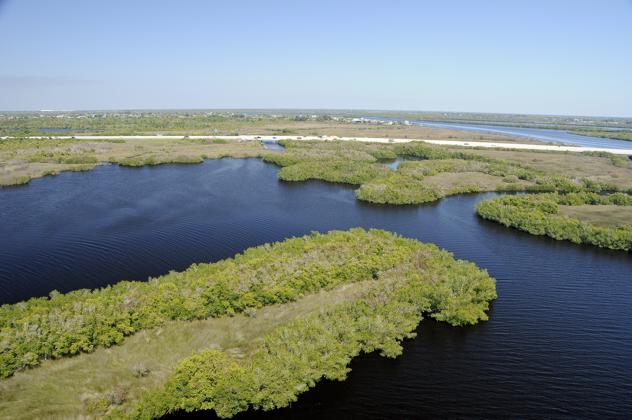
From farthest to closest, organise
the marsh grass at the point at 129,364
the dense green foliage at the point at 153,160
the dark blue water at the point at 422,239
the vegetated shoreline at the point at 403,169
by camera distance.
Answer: the dense green foliage at the point at 153,160 < the vegetated shoreline at the point at 403,169 < the dark blue water at the point at 422,239 < the marsh grass at the point at 129,364

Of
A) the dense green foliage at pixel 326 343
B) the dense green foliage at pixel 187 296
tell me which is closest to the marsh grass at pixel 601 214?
the dense green foliage at pixel 326 343

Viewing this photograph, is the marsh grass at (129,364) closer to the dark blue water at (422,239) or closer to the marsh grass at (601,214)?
the dark blue water at (422,239)

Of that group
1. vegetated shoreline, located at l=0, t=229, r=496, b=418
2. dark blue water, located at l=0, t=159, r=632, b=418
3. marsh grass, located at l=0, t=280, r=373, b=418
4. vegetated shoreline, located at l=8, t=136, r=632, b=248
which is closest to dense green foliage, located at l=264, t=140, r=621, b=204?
vegetated shoreline, located at l=8, t=136, r=632, b=248

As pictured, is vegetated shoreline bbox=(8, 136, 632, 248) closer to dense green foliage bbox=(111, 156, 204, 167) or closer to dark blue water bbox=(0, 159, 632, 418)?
dense green foliage bbox=(111, 156, 204, 167)

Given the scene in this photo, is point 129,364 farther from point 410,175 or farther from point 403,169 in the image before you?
point 403,169

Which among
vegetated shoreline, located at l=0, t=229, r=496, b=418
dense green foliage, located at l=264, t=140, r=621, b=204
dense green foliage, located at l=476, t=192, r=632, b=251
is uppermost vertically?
dense green foliage, located at l=264, t=140, r=621, b=204

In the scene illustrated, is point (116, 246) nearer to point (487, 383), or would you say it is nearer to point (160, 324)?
point (160, 324)

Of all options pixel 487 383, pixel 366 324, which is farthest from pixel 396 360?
pixel 487 383
